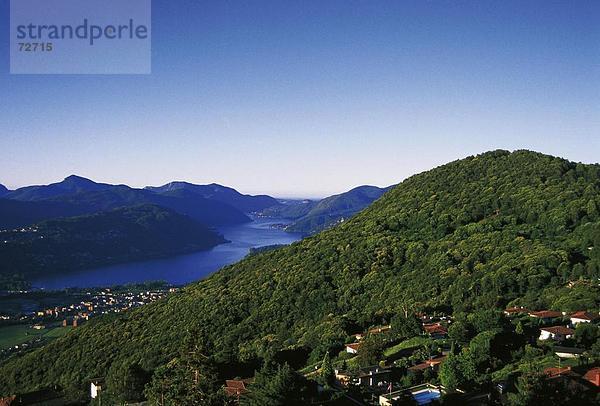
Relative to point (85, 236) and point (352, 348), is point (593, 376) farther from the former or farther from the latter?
point (85, 236)

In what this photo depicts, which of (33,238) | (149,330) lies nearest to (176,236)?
Result: (33,238)

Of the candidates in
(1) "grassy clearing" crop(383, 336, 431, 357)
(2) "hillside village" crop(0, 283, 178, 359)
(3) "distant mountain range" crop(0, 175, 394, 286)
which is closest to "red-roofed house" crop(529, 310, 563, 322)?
(1) "grassy clearing" crop(383, 336, 431, 357)

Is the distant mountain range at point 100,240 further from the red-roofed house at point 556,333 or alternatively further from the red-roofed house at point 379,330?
the red-roofed house at point 556,333

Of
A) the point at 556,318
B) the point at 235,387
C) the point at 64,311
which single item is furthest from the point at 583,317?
the point at 64,311

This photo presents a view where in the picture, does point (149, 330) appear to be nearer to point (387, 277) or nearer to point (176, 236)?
point (387, 277)

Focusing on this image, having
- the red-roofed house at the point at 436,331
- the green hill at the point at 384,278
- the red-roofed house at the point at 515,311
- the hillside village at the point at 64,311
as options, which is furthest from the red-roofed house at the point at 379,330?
the hillside village at the point at 64,311
